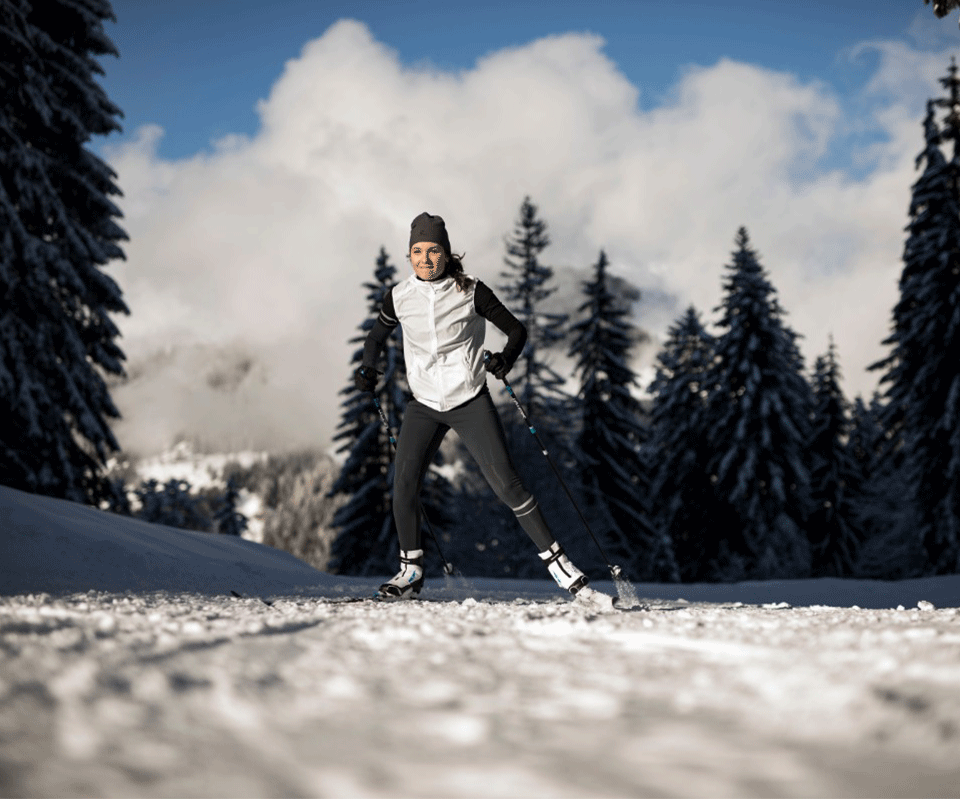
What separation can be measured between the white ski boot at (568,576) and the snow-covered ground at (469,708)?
62.8 inches

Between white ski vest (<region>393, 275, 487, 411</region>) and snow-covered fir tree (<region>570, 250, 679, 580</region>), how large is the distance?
73.3ft

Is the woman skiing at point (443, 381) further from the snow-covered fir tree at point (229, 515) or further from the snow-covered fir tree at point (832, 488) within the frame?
the snow-covered fir tree at point (229, 515)

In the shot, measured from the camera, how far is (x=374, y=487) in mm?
23094

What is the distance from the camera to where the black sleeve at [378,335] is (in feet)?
15.4

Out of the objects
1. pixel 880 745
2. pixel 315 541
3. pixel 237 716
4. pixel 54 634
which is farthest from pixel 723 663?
pixel 315 541

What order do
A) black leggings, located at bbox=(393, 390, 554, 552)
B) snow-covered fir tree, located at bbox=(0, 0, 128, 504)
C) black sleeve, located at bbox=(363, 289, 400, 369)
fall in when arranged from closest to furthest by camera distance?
black leggings, located at bbox=(393, 390, 554, 552) < black sleeve, located at bbox=(363, 289, 400, 369) < snow-covered fir tree, located at bbox=(0, 0, 128, 504)

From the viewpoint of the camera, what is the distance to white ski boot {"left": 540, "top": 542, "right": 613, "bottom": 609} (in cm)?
386

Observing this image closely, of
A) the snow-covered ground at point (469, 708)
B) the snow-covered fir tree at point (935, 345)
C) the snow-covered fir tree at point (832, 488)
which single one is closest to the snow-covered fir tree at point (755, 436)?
the snow-covered fir tree at point (935, 345)

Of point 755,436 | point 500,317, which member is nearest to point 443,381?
point 500,317

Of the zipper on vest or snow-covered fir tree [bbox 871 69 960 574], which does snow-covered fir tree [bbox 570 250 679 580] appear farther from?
the zipper on vest

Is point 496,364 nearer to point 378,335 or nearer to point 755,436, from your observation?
point 378,335

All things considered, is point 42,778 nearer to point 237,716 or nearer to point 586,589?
point 237,716

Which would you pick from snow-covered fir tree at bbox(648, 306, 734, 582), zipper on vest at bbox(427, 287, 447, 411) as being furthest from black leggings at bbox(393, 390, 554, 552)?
snow-covered fir tree at bbox(648, 306, 734, 582)

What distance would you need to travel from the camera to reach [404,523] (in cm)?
449
